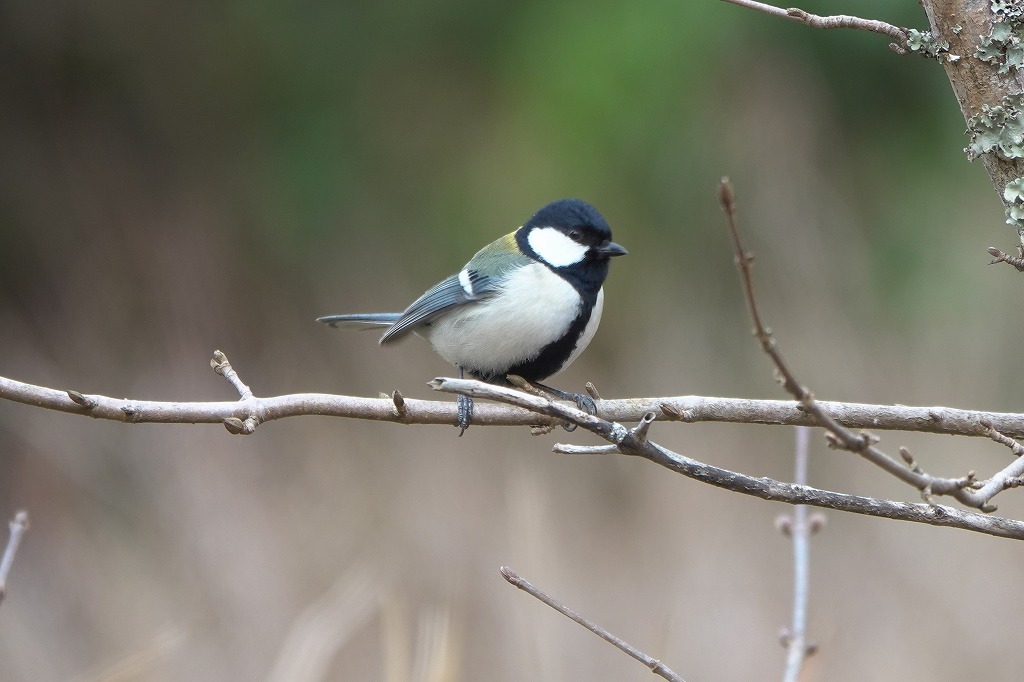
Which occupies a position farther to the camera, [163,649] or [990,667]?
[990,667]

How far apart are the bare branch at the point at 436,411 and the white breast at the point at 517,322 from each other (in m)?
0.76

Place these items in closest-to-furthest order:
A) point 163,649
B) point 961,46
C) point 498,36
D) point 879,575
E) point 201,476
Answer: point 961,46 → point 163,649 → point 879,575 → point 201,476 → point 498,36

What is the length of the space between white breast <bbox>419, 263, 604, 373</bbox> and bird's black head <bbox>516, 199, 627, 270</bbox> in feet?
0.24

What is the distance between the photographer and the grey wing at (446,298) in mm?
2961

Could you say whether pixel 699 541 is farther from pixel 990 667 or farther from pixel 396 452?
pixel 396 452

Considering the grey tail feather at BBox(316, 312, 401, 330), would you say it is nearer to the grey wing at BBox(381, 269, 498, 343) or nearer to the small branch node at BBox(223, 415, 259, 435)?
the grey wing at BBox(381, 269, 498, 343)

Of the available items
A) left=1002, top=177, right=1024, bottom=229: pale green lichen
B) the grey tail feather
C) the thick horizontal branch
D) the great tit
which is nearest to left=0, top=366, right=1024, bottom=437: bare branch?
the thick horizontal branch

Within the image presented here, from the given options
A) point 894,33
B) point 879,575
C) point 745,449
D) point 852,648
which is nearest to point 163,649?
point 894,33

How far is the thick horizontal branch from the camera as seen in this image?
167 cm

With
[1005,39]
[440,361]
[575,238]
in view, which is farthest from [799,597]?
[440,361]

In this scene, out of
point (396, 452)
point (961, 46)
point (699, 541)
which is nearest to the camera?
point (961, 46)

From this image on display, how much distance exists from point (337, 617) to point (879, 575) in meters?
2.60

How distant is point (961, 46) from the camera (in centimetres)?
156

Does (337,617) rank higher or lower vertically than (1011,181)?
lower
